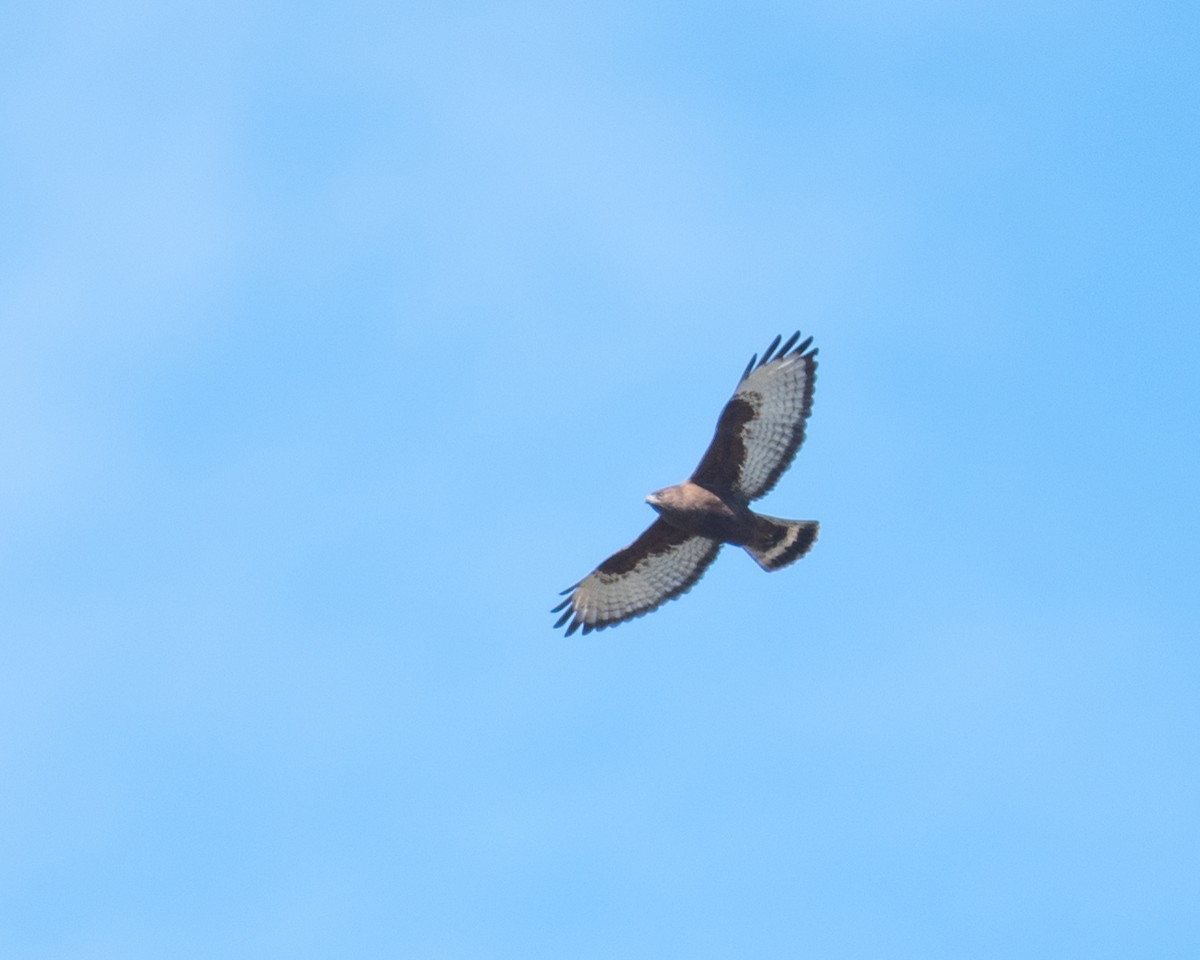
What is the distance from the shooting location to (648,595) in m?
20.0

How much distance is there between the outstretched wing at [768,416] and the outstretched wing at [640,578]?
1.17 m

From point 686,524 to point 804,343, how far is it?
6.72 ft

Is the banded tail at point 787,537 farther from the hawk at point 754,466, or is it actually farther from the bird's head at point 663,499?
the bird's head at point 663,499

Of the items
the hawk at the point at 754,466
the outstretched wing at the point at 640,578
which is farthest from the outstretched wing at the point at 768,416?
the outstretched wing at the point at 640,578

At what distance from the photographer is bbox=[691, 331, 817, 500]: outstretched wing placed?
61.8 feet

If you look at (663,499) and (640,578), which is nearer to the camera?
(663,499)

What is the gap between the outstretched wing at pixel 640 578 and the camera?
1973 cm

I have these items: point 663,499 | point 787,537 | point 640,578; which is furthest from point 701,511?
point 640,578

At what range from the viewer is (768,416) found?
61.8 ft

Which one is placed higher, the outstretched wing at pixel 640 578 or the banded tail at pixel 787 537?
the outstretched wing at pixel 640 578

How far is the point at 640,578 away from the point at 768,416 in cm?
229

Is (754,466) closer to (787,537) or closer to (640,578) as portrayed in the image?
(787,537)

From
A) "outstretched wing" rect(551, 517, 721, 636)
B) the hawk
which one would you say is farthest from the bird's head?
"outstretched wing" rect(551, 517, 721, 636)

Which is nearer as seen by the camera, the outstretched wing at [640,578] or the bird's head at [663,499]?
the bird's head at [663,499]
